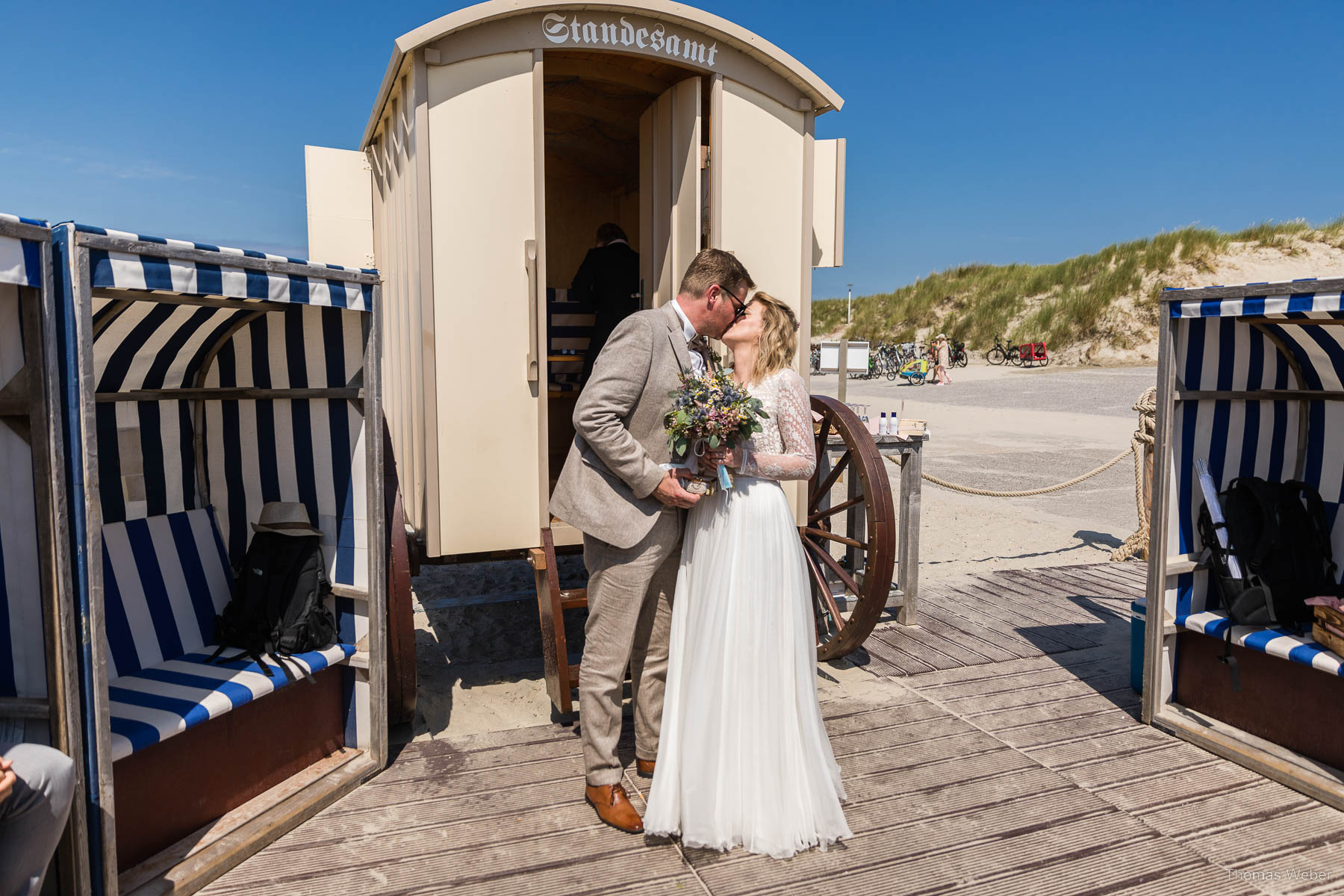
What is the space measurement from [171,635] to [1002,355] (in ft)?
105

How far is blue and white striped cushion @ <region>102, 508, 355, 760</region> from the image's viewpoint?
289cm

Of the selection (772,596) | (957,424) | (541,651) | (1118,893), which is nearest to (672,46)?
(772,596)

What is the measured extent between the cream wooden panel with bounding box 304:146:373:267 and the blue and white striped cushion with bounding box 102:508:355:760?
2.75m

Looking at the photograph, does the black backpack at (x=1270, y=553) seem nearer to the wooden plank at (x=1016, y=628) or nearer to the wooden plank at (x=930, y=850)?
the wooden plank at (x=930, y=850)

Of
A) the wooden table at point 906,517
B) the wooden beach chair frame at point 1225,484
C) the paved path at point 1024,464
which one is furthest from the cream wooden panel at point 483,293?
the paved path at point 1024,464

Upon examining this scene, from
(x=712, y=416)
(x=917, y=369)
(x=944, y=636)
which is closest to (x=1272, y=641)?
(x=944, y=636)

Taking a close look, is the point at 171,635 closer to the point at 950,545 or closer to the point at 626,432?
the point at 626,432

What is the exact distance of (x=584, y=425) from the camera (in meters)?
2.97

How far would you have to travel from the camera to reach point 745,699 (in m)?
2.92

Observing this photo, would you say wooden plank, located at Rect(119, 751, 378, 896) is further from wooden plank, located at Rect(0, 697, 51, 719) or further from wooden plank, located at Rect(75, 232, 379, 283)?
wooden plank, located at Rect(75, 232, 379, 283)

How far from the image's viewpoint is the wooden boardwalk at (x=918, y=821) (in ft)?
9.23

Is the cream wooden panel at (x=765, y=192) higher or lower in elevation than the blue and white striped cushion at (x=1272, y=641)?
higher

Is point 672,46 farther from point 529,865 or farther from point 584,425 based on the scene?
point 529,865

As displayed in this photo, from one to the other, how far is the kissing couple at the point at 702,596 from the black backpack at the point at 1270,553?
2.02 m
